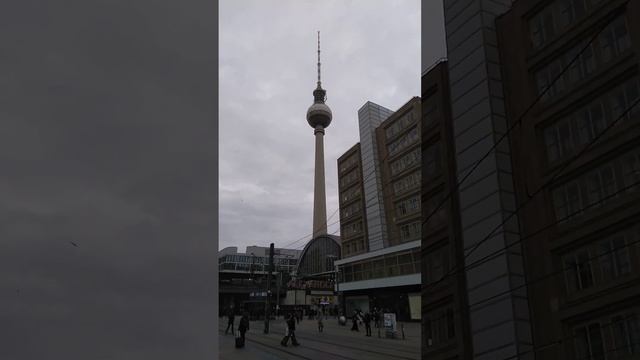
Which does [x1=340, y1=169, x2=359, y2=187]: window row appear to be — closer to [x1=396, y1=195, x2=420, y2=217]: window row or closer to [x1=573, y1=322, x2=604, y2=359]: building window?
[x1=396, y1=195, x2=420, y2=217]: window row

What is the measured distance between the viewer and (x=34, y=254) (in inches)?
59.2

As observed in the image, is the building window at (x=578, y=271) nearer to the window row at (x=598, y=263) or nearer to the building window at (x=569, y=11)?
the window row at (x=598, y=263)

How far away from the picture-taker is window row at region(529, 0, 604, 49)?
17.9 ft

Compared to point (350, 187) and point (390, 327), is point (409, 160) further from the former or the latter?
point (390, 327)

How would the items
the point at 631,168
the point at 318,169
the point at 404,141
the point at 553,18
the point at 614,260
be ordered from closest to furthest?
the point at 404,141
the point at 631,168
the point at 614,260
the point at 553,18
the point at 318,169

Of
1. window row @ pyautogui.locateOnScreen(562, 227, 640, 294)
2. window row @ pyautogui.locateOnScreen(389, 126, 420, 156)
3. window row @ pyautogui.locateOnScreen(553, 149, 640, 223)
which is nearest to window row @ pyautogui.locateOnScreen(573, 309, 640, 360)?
window row @ pyautogui.locateOnScreen(562, 227, 640, 294)

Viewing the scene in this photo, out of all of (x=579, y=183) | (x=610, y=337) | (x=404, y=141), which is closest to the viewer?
(x=404, y=141)

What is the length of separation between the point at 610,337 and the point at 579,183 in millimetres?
1781

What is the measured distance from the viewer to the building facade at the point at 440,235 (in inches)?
125

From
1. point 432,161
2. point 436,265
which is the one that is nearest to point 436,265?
point 436,265

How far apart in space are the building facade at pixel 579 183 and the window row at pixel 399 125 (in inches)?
38.2

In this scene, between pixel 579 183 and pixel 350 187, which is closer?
pixel 579 183

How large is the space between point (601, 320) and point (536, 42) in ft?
11.8

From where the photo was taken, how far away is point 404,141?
4.40 meters
